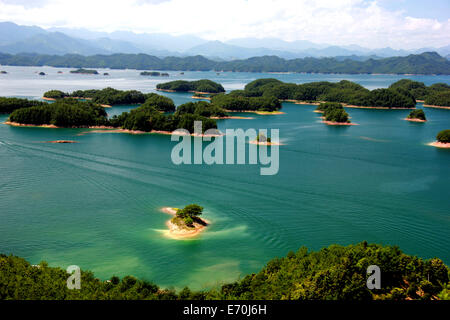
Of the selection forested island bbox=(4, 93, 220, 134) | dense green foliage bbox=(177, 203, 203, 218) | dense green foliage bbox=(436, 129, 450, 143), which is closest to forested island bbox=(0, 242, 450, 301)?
dense green foliage bbox=(177, 203, 203, 218)

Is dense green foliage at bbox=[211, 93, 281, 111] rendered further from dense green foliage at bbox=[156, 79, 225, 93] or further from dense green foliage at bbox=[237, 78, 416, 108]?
dense green foliage at bbox=[156, 79, 225, 93]

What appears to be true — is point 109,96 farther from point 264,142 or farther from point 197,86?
point 264,142

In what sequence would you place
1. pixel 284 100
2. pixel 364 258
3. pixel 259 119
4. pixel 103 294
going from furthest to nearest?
pixel 284 100
pixel 259 119
pixel 364 258
pixel 103 294

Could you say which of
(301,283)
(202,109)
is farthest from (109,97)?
(301,283)
